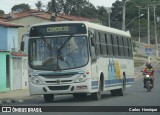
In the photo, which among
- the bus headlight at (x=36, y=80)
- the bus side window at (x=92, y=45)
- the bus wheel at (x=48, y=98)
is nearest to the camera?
the bus headlight at (x=36, y=80)

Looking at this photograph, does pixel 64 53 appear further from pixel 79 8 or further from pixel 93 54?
pixel 79 8

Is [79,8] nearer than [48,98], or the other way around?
[48,98]

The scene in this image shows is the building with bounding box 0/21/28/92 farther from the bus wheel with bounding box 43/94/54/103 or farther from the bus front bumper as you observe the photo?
the bus front bumper

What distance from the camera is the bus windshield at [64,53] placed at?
78.3 ft

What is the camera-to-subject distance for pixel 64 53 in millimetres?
23953

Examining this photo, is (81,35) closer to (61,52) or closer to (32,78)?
(61,52)

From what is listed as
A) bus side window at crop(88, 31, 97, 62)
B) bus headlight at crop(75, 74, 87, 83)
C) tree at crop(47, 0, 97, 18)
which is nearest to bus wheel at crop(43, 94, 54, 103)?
bus headlight at crop(75, 74, 87, 83)

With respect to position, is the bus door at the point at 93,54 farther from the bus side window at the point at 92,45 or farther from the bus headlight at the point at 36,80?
the bus headlight at the point at 36,80

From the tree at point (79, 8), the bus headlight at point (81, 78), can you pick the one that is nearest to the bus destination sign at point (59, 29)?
the bus headlight at point (81, 78)

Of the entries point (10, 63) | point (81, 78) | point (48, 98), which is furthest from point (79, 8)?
point (81, 78)

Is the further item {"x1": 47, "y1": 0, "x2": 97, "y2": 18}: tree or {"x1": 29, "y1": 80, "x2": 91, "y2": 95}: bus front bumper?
{"x1": 47, "y1": 0, "x2": 97, "y2": 18}: tree

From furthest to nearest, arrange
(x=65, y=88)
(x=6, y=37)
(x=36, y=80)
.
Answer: (x=6, y=37)
(x=36, y=80)
(x=65, y=88)

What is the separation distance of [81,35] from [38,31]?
6.36ft

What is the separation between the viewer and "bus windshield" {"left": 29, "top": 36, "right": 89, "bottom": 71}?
23875 millimetres
